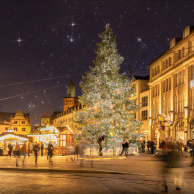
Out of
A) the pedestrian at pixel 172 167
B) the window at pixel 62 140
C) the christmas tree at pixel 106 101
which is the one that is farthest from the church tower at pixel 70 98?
the pedestrian at pixel 172 167

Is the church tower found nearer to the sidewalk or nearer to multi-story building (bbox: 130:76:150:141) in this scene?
multi-story building (bbox: 130:76:150:141)

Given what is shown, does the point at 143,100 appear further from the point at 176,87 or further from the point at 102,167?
the point at 102,167

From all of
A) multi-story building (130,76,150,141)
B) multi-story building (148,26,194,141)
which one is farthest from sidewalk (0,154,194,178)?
multi-story building (130,76,150,141)

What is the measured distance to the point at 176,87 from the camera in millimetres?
41469

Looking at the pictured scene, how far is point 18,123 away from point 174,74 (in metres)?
72.6

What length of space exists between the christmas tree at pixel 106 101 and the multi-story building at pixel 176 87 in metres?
8.48

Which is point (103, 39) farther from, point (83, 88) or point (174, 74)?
point (174, 74)

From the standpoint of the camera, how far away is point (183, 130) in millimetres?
38656

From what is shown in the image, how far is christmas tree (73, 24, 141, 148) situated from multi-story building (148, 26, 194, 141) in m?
8.48

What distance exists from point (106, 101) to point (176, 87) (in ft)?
53.9

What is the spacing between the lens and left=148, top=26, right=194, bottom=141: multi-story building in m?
37.2

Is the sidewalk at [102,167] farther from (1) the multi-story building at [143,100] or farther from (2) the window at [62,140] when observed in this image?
(1) the multi-story building at [143,100]

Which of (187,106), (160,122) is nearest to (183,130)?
(187,106)

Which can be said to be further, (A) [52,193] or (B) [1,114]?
(B) [1,114]
